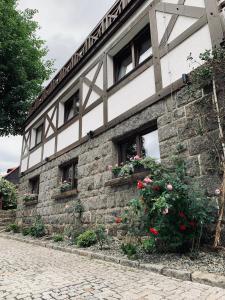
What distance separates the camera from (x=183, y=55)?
4.80 m

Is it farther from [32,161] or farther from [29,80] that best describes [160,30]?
[29,80]

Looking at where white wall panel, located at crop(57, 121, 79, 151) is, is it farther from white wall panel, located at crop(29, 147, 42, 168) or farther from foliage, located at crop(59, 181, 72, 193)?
white wall panel, located at crop(29, 147, 42, 168)

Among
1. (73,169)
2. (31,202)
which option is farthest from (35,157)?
(73,169)

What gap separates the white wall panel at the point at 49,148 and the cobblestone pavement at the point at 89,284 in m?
5.51

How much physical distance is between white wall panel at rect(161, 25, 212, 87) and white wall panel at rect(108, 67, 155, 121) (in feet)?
1.27

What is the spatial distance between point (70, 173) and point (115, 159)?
8.20ft

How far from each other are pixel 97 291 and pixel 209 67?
3.42 metres

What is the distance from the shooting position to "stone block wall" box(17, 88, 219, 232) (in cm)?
409

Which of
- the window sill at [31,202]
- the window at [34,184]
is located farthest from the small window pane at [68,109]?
the window sill at [31,202]

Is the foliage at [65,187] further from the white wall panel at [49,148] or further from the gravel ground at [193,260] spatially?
the gravel ground at [193,260]

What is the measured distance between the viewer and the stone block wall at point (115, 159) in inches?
161

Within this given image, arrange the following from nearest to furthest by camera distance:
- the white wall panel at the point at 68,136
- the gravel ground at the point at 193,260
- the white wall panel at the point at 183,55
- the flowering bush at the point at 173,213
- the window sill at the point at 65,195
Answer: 1. the gravel ground at the point at 193,260
2. the flowering bush at the point at 173,213
3. the white wall panel at the point at 183,55
4. the window sill at the point at 65,195
5. the white wall panel at the point at 68,136

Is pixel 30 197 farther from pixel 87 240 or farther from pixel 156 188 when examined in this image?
pixel 156 188

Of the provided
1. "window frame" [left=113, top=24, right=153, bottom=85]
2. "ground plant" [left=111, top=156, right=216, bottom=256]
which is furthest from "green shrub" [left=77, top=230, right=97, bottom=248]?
"window frame" [left=113, top=24, right=153, bottom=85]
